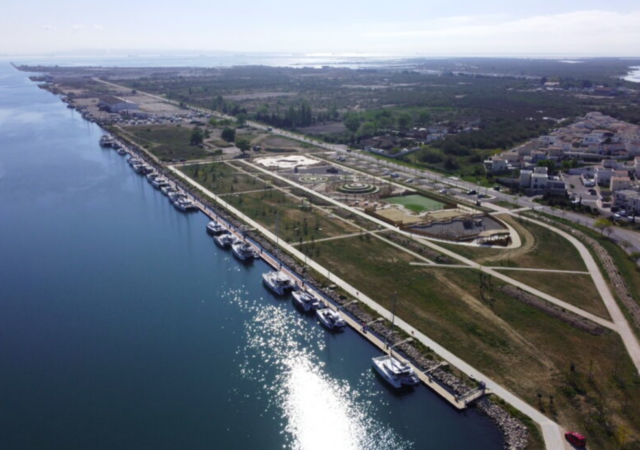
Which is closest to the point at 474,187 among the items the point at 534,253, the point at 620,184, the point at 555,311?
the point at 620,184

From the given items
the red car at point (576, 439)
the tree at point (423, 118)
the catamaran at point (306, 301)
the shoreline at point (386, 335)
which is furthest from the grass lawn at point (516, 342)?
the tree at point (423, 118)

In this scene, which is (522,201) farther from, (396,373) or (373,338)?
(396,373)

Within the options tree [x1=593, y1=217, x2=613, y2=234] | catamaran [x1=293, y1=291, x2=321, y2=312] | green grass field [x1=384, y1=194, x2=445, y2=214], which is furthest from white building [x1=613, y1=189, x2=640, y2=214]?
catamaran [x1=293, y1=291, x2=321, y2=312]

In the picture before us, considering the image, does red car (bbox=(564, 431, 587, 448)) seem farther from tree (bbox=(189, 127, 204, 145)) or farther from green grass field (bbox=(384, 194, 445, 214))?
tree (bbox=(189, 127, 204, 145))

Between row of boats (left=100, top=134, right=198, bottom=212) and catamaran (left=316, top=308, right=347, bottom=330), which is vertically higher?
row of boats (left=100, top=134, right=198, bottom=212)

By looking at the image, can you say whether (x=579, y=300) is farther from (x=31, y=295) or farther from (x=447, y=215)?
(x=31, y=295)

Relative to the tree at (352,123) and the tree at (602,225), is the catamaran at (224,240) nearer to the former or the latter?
the tree at (602,225)

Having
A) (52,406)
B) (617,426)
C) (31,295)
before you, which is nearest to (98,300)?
(31,295)
